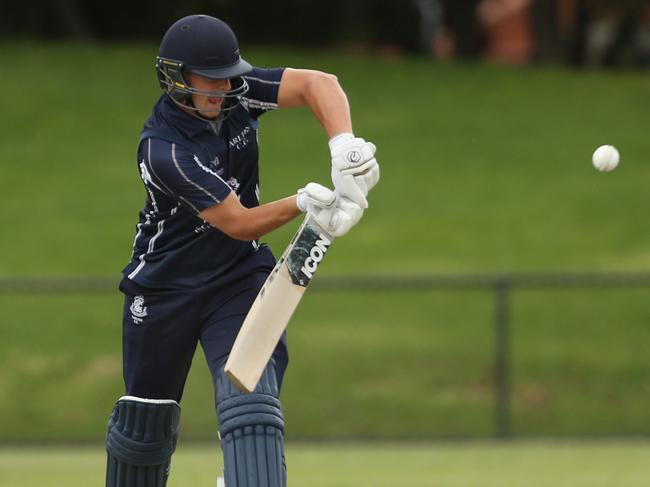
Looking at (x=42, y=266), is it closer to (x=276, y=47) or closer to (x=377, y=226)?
(x=377, y=226)

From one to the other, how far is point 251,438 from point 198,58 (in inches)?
54.2

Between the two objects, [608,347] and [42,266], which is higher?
[42,266]

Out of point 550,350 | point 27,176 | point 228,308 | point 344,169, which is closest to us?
point 344,169

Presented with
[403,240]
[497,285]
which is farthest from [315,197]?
[403,240]

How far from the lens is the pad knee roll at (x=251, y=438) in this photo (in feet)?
17.0

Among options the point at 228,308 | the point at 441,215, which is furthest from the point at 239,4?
the point at 228,308

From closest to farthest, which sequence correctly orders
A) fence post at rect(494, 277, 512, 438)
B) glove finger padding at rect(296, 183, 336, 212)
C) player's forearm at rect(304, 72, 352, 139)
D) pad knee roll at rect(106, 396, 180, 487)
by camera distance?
1. glove finger padding at rect(296, 183, 336, 212)
2. player's forearm at rect(304, 72, 352, 139)
3. pad knee roll at rect(106, 396, 180, 487)
4. fence post at rect(494, 277, 512, 438)

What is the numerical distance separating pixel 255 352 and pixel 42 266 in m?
11.0

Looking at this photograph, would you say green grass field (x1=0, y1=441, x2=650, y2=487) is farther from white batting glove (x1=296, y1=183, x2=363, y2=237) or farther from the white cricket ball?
white batting glove (x1=296, y1=183, x2=363, y2=237)

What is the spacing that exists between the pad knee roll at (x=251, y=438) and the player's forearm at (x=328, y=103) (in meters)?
0.99

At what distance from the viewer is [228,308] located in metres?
5.55

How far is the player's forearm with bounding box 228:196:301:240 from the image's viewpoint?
517cm

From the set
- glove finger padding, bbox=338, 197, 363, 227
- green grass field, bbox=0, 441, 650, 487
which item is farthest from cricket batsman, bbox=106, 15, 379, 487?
green grass field, bbox=0, 441, 650, 487

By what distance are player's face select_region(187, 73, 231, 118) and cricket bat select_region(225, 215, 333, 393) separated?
1.81 ft
